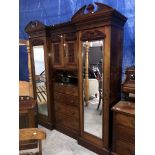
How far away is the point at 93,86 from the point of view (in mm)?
2408

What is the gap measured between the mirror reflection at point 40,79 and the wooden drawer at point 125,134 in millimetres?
1613

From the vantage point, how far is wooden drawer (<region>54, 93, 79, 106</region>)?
277 centimetres

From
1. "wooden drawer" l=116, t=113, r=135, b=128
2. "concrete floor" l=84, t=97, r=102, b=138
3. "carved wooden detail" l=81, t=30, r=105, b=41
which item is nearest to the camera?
"wooden drawer" l=116, t=113, r=135, b=128

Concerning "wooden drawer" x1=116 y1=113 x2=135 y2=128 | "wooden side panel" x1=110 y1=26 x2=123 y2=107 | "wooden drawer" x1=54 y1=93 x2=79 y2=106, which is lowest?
"wooden drawer" x1=116 y1=113 x2=135 y2=128

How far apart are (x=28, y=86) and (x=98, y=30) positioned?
2.05 m

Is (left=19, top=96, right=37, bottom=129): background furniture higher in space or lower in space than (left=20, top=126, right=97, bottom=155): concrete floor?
higher

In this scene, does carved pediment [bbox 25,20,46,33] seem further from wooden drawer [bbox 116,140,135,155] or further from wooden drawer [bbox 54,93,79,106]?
wooden drawer [bbox 116,140,135,155]

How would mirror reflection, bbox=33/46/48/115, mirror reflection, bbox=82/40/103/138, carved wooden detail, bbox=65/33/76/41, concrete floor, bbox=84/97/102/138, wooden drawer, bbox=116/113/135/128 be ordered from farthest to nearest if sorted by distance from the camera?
mirror reflection, bbox=33/46/48/115
carved wooden detail, bbox=65/33/76/41
concrete floor, bbox=84/97/102/138
mirror reflection, bbox=82/40/103/138
wooden drawer, bbox=116/113/135/128

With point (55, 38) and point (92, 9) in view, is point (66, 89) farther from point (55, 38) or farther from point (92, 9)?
point (92, 9)

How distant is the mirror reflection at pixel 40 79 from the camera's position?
3.18m

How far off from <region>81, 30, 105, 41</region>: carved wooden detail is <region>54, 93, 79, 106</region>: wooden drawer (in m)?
0.98

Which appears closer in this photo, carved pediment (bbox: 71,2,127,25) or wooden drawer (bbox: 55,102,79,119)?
carved pediment (bbox: 71,2,127,25)

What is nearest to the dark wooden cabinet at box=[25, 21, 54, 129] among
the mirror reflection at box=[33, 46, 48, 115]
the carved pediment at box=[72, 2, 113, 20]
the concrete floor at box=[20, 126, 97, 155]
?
the mirror reflection at box=[33, 46, 48, 115]

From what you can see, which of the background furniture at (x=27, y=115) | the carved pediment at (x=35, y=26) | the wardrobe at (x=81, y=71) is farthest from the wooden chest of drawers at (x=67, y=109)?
the carved pediment at (x=35, y=26)
